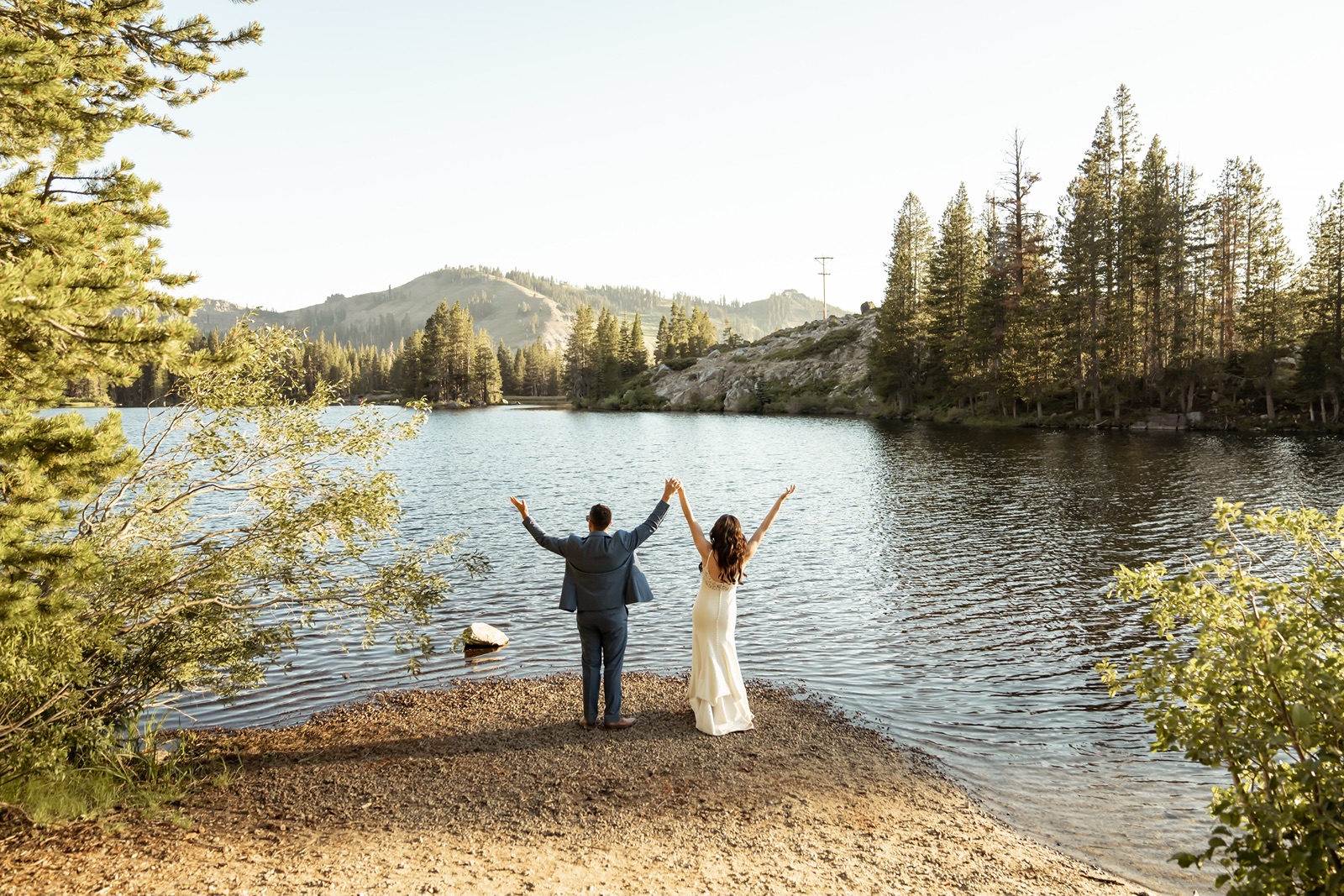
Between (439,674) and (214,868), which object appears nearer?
(214,868)

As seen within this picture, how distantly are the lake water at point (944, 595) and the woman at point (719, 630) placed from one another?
269cm

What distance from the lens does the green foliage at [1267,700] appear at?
467 centimetres

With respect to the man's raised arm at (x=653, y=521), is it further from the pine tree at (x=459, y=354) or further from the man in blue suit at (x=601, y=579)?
the pine tree at (x=459, y=354)

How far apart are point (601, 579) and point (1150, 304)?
6638cm

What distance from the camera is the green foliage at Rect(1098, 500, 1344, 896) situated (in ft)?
15.3

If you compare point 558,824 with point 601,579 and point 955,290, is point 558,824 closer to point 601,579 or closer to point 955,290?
point 601,579

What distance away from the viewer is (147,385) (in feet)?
506

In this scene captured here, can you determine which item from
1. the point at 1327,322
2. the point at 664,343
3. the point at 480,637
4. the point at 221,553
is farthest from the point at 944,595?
the point at 664,343

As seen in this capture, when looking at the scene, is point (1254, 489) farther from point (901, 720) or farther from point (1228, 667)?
point (1228, 667)

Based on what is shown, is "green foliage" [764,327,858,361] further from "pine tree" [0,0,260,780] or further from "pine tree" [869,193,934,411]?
"pine tree" [0,0,260,780]

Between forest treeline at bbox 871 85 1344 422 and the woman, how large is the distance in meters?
58.3

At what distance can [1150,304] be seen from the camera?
6291 centimetres

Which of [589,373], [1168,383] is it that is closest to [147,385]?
[589,373]

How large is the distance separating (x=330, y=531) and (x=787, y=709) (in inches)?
275
